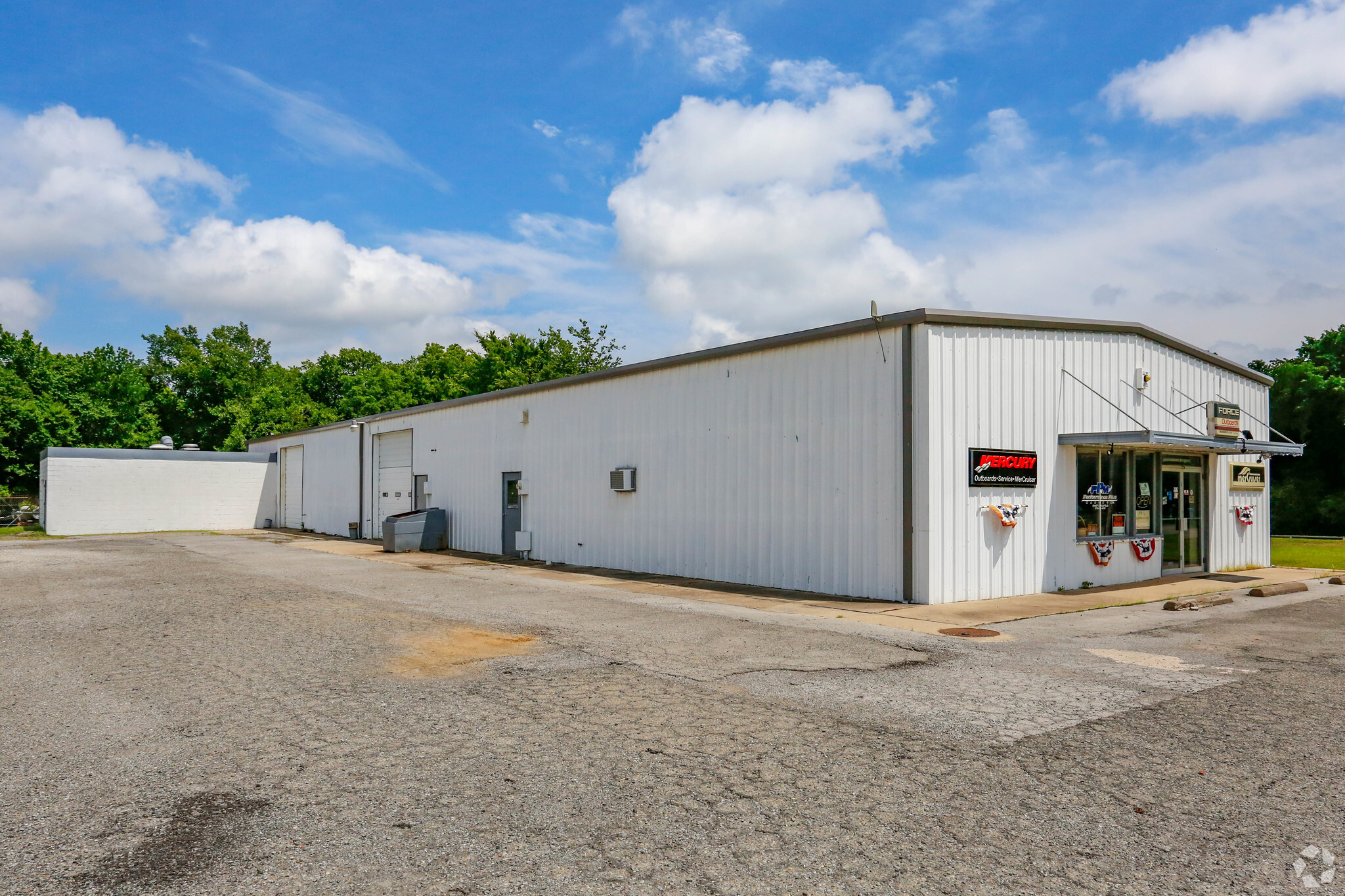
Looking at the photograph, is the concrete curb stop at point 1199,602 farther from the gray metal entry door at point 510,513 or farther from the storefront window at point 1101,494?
the gray metal entry door at point 510,513

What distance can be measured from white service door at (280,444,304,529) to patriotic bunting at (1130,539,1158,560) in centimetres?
3005

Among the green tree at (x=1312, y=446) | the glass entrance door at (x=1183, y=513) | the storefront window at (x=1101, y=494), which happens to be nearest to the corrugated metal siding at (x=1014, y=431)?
the storefront window at (x=1101, y=494)

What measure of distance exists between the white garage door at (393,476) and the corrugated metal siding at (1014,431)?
1857 centimetres

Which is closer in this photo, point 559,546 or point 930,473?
point 930,473

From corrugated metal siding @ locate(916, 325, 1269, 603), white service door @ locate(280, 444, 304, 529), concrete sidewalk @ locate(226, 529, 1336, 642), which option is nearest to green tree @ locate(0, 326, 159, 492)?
white service door @ locate(280, 444, 304, 529)

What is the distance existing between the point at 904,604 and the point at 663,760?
822 centimetres

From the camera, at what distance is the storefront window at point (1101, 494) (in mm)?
14867

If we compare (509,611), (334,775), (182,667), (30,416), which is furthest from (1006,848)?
(30,416)

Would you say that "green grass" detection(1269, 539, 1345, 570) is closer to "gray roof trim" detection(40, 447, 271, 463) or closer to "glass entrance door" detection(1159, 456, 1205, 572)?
"glass entrance door" detection(1159, 456, 1205, 572)

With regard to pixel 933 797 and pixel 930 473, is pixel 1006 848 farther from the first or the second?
pixel 930 473

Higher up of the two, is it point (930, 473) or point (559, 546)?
point (930, 473)

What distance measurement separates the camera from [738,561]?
15.6m

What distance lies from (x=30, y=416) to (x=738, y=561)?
40386 mm

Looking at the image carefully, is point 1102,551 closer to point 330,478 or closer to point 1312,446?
point 330,478
